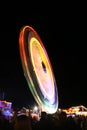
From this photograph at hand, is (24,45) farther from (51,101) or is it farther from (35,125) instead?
(35,125)

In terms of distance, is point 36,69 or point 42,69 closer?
point 36,69

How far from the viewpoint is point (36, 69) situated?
18.4 m

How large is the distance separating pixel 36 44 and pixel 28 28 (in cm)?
105

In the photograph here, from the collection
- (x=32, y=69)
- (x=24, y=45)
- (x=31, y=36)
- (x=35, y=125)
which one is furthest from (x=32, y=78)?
(x=35, y=125)

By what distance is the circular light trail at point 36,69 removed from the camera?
1681 centimetres

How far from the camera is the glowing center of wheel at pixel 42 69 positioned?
61.0ft

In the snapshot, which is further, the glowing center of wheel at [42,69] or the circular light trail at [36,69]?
the glowing center of wheel at [42,69]

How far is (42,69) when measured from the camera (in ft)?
65.6

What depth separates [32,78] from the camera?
16.9m

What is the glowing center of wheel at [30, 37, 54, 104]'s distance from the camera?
18578 mm

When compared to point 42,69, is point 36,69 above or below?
below

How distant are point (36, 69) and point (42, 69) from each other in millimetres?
1637

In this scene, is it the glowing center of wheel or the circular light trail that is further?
the glowing center of wheel

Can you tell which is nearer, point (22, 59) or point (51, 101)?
point (22, 59)
